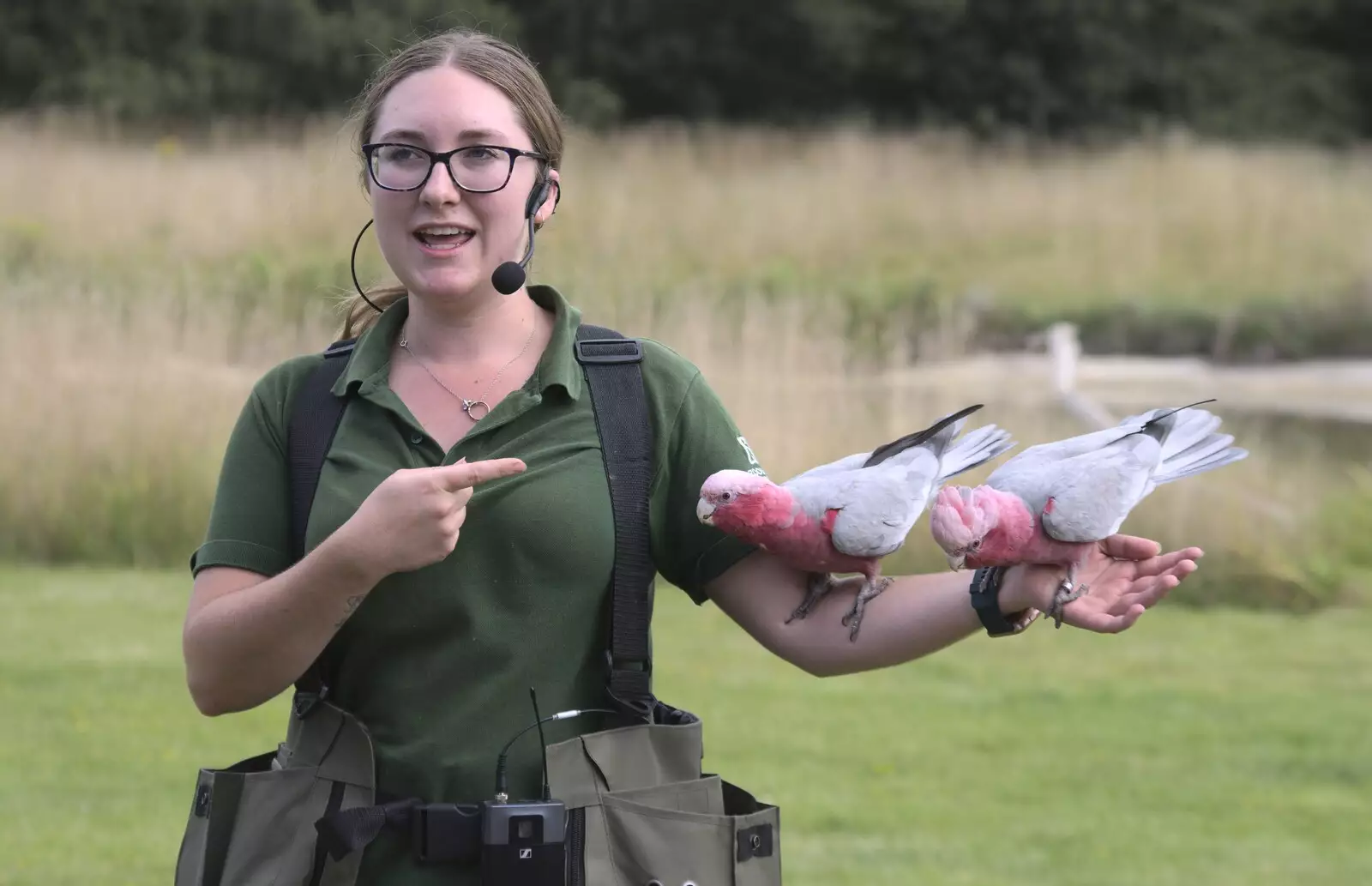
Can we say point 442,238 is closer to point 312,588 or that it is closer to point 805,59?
point 312,588

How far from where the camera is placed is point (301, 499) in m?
1.87

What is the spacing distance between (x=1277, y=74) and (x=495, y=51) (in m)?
25.7

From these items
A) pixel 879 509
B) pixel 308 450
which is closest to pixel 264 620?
pixel 308 450

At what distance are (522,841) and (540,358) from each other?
0.53 metres

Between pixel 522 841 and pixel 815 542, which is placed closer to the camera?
pixel 522 841

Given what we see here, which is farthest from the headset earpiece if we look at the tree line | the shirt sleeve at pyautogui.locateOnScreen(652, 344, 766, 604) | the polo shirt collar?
the tree line

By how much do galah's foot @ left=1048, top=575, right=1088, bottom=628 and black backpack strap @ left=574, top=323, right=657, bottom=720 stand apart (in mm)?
418

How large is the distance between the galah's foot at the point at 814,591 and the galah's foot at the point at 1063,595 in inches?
10.6

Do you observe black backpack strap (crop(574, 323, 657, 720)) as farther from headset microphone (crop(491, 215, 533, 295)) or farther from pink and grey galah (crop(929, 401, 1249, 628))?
pink and grey galah (crop(929, 401, 1249, 628))

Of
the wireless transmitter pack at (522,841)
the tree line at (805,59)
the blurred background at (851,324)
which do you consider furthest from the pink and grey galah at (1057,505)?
the tree line at (805,59)

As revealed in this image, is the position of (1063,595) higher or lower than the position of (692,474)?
lower

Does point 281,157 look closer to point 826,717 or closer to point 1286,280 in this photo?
point 1286,280

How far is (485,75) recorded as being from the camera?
1.92 meters

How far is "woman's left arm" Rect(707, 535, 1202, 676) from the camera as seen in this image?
181 centimetres
